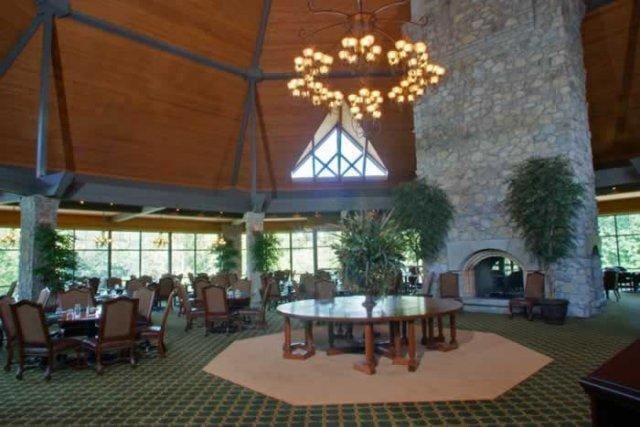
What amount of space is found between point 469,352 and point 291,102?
364 inches

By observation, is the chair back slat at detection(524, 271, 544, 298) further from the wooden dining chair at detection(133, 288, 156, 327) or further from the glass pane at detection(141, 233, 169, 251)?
the glass pane at detection(141, 233, 169, 251)

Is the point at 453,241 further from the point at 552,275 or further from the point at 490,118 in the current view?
the point at 490,118

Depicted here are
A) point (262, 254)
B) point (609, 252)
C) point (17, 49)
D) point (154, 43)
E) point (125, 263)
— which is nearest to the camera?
point (17, 49)

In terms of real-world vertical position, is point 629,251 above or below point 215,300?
above

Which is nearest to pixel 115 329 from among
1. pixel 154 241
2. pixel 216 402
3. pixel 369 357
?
pixel 216 402

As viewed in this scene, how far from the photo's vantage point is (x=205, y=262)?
20.3m

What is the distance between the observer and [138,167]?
12328mm

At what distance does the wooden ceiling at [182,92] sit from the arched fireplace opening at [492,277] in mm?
4637

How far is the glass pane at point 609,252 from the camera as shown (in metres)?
16.8

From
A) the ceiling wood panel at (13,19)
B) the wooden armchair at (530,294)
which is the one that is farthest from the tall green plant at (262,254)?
the ceiling wood panel at (13,19)

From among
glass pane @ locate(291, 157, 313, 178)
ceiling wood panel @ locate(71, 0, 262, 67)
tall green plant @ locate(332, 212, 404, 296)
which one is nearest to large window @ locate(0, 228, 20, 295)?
ceiling wood panel @ locate(71, 0, 262, 67)

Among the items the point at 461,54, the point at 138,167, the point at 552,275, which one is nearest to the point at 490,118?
the point at 461,54

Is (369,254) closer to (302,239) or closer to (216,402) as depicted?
(216,402)

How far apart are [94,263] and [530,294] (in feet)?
48.7
